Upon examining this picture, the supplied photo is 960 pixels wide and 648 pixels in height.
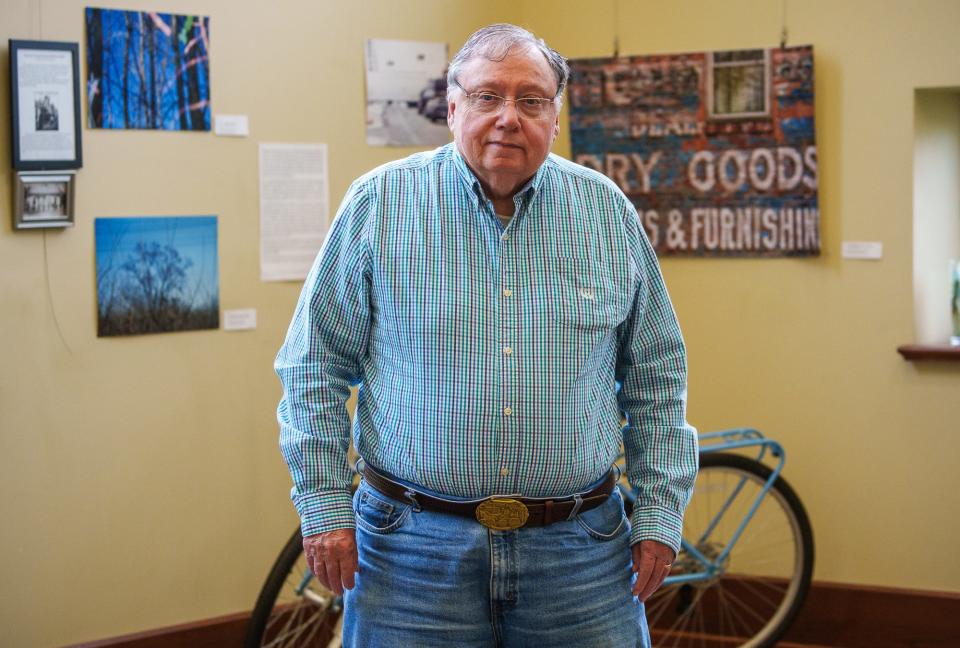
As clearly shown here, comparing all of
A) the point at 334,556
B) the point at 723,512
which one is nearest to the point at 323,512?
the point at 334,556

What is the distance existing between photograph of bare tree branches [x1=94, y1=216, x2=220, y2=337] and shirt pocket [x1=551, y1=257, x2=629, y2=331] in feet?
4.91

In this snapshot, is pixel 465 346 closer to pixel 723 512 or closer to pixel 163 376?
pixel 163 376

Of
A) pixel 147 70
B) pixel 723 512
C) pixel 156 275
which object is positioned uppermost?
pixel 147 70

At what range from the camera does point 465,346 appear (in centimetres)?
153

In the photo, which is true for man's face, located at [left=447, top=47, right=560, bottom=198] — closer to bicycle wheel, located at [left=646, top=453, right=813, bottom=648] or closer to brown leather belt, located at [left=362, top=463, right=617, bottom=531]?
brown leather belt, located at [left=362, top=463, right=617, bottom=531]

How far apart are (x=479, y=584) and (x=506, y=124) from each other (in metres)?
0.67

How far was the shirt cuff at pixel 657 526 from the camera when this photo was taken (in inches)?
64.5

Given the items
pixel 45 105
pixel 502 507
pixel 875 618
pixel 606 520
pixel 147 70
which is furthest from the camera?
pixel 875 618

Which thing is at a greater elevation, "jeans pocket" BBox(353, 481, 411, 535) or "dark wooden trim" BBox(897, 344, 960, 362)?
"dark wooden trim" BBox(897, 344, 960, 362)

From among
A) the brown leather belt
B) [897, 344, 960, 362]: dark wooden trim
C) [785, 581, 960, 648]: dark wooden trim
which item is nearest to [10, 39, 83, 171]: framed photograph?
the brown leather belt

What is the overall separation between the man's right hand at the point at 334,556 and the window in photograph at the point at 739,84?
199 centimetres

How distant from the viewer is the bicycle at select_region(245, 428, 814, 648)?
114 inches

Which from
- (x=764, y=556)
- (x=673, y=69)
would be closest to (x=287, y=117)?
(x=673, y=69)

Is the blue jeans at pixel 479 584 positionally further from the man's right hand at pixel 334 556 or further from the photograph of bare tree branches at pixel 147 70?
the photograph of bare tree branches at pixel 147 70
